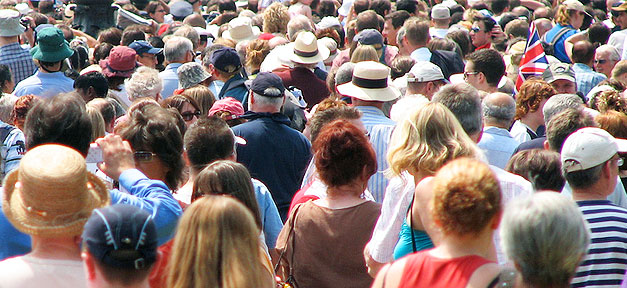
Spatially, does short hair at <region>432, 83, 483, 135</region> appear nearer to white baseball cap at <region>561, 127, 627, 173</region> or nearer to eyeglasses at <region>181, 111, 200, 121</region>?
white baseball cap at <region>561, 127, 627, 173</region>

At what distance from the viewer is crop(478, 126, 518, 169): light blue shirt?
533cm

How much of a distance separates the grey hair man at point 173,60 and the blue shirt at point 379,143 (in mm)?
2469

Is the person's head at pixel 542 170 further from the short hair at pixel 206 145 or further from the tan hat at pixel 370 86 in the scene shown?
the tan hat at pixel 370 86

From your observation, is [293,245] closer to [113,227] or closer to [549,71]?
[113,227]

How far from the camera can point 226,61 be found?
6969mm

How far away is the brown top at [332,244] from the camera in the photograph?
3801 millimetres

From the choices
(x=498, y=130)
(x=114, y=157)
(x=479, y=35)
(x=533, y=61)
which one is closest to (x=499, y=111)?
(x=498, y=130)

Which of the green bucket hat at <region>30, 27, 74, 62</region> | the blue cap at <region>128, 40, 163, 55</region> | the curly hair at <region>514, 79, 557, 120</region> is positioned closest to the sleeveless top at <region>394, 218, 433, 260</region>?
the curly hair at <region>514, 79, 557, 120</region>

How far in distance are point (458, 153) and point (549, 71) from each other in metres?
4.13

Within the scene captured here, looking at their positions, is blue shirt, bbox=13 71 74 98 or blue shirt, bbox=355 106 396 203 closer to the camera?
blue shirt, bbox=355 106 396 203

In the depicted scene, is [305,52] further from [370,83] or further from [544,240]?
[544,240]

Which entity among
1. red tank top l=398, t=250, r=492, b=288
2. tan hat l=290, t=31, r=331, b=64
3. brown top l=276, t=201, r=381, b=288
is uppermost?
red tank top l=398, t=250, r=492, b=288

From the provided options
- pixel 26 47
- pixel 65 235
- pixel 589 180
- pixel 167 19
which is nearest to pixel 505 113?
pixel 589 180

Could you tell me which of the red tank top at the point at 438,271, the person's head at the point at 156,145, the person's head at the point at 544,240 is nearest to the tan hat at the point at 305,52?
the person's head at the point at 156,145
